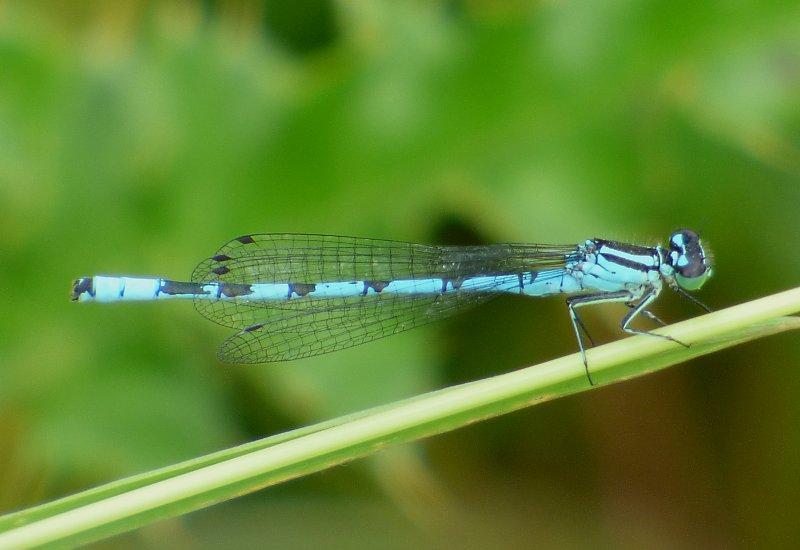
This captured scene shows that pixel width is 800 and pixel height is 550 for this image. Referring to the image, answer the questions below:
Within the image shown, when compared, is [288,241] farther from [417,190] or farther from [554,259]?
[554,259]

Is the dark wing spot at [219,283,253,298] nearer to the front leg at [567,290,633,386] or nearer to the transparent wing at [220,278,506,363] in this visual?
the transparent wing at [220,278,506,363]

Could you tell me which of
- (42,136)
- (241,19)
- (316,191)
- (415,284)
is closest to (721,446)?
(415,284)

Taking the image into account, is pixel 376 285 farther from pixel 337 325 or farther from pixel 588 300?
pixel 588 300

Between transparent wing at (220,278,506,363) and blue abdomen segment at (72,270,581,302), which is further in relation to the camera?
blue abdomen segment at (72,270,581,302)

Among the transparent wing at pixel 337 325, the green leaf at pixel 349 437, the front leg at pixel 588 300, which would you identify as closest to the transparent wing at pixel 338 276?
the transparent wing at pixel 337 325

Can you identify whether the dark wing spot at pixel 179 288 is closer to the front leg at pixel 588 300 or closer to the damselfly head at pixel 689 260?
the front leg at pixel 588 300

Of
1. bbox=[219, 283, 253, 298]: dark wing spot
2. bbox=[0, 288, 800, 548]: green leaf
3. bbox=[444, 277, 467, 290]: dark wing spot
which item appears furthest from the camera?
bbox=[444, 277, 467, 290]: dark wing spot

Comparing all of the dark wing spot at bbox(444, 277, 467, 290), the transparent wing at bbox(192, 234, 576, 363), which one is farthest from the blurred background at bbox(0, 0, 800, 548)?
the dark wing spot at bbox(444, 277, 467, 290)
